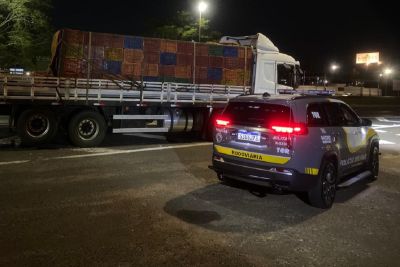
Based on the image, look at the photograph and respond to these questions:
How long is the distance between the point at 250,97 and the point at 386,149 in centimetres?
850

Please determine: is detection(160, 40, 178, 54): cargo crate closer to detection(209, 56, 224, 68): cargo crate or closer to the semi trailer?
the semi trailer

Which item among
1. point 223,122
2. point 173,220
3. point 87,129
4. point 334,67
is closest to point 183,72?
point 87,129

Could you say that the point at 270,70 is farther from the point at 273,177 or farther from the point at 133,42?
the point at 273,177

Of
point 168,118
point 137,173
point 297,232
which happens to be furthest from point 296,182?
point 168,118

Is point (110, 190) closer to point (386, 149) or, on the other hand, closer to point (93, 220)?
point (93, 220)

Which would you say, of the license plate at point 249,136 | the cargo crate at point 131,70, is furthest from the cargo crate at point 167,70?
the license plate at point 249,136

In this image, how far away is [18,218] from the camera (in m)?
6.03

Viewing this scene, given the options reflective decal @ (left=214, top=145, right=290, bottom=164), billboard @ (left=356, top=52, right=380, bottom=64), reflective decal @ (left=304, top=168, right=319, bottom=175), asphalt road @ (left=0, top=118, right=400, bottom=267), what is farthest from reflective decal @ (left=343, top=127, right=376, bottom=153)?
billboard @ (left=356, top=52, right=380, bottom=64)

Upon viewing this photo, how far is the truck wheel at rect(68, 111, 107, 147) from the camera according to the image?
484 inches

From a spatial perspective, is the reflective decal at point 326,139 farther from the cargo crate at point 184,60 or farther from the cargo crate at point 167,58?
the cargo crate at point 184,60

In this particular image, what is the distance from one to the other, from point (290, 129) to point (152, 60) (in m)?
9.04

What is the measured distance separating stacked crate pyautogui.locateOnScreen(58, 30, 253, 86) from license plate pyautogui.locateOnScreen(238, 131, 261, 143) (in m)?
7.31

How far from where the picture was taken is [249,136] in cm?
702

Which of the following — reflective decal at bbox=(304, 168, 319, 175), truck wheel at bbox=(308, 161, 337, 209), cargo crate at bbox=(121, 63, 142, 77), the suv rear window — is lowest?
truck wheel at bbox=(308, 161, 337, 209)
